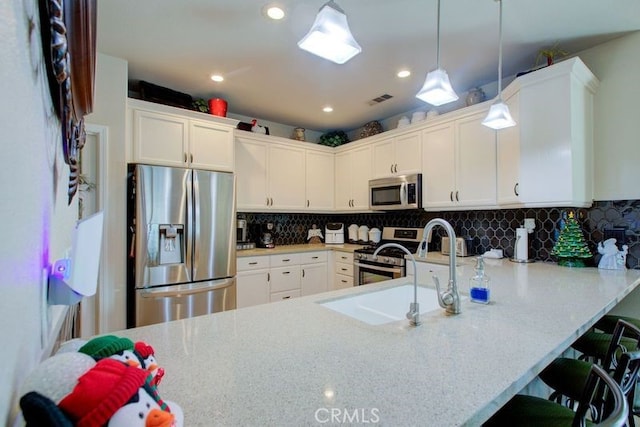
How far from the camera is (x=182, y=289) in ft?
8.74

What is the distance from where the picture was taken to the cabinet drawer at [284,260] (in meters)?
3.45

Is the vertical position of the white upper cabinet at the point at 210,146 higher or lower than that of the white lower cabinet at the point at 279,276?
higher

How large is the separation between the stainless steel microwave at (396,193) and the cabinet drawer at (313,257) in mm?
852

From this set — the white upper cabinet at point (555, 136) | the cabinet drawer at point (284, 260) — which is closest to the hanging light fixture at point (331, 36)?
the white upper cabinet at point (555, 136)

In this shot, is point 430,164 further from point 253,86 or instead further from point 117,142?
point 117,142

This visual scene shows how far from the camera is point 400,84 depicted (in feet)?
9.91

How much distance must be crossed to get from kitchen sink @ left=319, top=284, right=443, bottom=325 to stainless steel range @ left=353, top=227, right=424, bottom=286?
1113mm

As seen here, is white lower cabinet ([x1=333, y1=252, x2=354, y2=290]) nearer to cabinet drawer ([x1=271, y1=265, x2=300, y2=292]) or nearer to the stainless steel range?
the stainless steel range

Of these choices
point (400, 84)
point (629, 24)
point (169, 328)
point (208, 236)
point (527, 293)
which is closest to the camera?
point (169, 328)

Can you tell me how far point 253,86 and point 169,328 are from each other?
8.46 ft

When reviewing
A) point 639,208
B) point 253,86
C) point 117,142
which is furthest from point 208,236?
point 639,208

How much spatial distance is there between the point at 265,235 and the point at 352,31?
2.38 meters

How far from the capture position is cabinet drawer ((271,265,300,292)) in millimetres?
3443

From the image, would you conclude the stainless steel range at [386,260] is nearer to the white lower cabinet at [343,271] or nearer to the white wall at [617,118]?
the white lower cabinet at [343,271]
